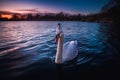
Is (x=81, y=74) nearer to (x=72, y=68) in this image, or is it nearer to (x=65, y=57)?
(x=72, y=68)

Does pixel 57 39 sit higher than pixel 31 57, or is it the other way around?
pixel 57 39

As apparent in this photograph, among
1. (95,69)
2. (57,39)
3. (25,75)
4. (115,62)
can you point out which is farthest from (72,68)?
(115,62)

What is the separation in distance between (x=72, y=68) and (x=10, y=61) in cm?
467

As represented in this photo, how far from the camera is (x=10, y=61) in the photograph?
10836mm

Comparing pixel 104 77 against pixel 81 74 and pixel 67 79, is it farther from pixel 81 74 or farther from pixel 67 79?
pixel 67 79

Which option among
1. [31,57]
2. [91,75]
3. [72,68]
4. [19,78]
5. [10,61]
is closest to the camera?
[19,78]

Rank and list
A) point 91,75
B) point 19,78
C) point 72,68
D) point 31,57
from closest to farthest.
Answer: point 19,78 → point 91,75 → point 72,68 → point 31,57

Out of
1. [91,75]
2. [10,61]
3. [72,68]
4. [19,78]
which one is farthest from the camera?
[10,61]

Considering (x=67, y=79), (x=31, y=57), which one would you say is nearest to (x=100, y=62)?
(x=67, y=79)

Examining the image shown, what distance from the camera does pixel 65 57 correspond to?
9680 mm

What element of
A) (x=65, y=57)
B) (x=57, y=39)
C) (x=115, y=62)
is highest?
(x=57, y=39)

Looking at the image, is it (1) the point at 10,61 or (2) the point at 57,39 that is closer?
(2) the point at 57,39

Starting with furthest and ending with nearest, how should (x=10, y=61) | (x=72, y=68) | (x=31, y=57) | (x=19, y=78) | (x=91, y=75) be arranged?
1. (x=31, y=57)
2. (x=10, y=61)
3. (x=72, y=68)
4. (x=91, y=75)
5. (x=19, y=78)

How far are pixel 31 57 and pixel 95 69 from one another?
207 inches
